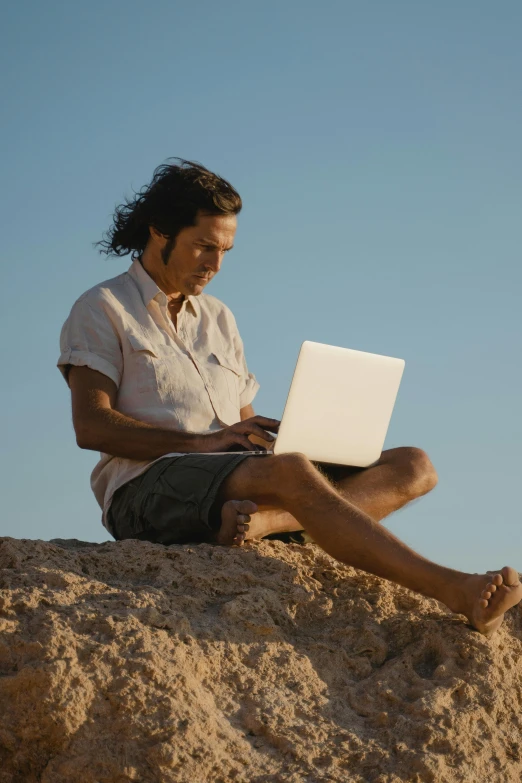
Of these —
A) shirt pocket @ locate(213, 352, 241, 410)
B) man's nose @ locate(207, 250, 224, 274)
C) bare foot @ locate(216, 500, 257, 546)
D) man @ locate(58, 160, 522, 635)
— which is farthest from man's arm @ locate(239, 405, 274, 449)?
man's nose @ locate(207, 250, 224, 274)

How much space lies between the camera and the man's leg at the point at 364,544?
11.7ft

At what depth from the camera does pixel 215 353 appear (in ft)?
15.8

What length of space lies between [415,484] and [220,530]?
2.89ft

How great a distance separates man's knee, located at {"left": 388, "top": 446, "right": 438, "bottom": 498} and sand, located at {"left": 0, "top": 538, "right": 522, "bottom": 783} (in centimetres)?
51

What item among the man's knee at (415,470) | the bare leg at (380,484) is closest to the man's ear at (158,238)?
the bare leg at (380,484)

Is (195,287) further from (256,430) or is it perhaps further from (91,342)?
(256,430)

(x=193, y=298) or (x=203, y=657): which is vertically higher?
(x=193, y=298)

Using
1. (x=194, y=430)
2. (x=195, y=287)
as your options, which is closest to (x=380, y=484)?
(x=194, y=430)

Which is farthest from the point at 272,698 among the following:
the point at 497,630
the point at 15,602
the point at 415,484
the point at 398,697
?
the point at 415,484

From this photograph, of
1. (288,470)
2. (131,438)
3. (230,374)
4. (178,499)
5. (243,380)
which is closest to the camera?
(288,470)

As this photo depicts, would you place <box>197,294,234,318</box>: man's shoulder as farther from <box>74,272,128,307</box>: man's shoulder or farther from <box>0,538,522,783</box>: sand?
<box>0,538,522,783</box>: sand

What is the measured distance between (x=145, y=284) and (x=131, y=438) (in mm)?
822

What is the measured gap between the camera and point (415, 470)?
4.44 metres

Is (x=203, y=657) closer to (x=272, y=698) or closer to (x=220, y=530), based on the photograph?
(x=272, y=698)
